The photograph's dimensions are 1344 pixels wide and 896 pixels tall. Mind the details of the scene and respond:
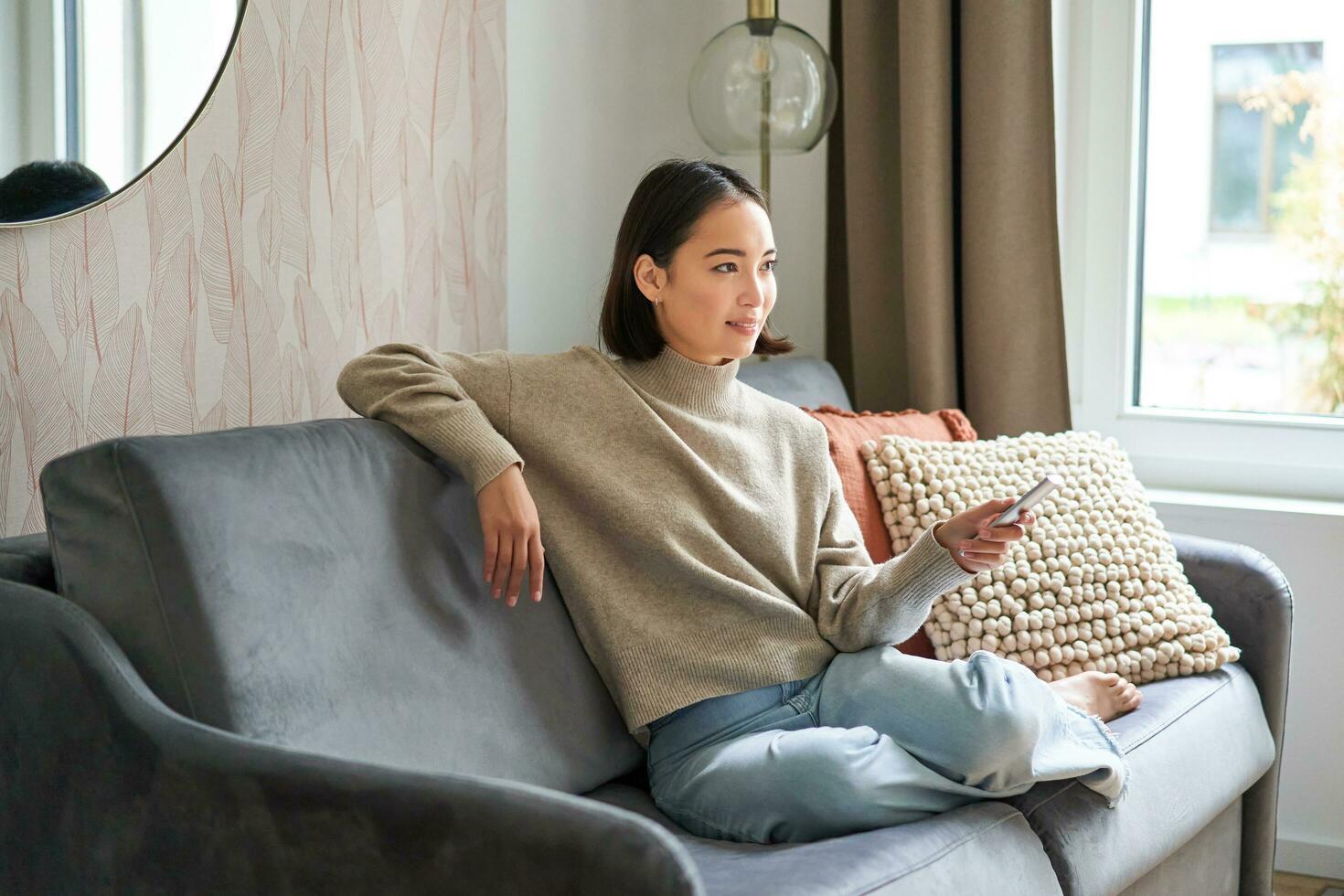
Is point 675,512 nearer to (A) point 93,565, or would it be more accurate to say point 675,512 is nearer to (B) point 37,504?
(A) point 93,565

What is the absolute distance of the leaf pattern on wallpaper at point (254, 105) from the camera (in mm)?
1866

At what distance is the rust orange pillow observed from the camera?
78.4 inches

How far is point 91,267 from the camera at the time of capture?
169 cm

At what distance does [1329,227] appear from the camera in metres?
2.54

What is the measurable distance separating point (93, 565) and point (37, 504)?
46 centimetres

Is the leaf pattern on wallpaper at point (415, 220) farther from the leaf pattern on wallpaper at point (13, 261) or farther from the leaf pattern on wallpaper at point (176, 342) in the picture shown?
the leaf pattern on wallpaper at point (13, 261)

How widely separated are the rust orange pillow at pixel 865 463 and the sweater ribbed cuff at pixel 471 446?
2.02 ft

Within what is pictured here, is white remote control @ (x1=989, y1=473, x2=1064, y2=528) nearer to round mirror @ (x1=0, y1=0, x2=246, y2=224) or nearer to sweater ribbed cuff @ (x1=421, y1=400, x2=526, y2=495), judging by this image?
sweater ribbed cuff @ (x1=421, y1=400, x2=526, y2=495)

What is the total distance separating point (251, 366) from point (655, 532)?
0.68 meters

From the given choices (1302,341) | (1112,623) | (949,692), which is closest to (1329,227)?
(1302,341)

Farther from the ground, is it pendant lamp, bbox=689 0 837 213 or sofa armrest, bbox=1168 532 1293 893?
pendant lamp, bbox=689 0 837 213

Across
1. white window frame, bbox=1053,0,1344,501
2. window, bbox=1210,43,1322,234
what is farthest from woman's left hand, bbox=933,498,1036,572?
window, bbox=1210,43,1322,234

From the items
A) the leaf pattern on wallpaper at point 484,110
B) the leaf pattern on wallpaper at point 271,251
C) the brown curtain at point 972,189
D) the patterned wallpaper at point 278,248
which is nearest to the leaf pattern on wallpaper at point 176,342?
the patterned wallpaper at point 278,248

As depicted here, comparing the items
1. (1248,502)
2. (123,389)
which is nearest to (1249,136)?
(1248,502)
